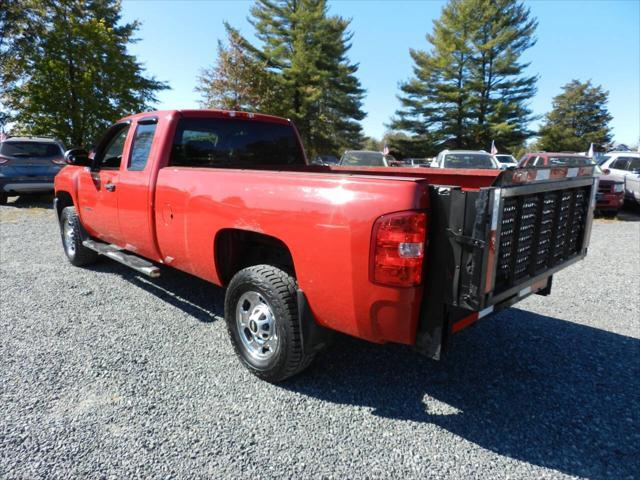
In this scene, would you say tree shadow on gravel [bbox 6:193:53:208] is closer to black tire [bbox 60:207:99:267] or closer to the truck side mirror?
black tire [bbox 60:207:99:267]

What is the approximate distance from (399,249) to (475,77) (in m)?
38.4

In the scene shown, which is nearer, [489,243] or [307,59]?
[489,243]

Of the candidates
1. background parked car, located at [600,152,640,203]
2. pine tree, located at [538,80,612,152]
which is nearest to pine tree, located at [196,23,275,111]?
background parked car, located at [600,152,640,203]

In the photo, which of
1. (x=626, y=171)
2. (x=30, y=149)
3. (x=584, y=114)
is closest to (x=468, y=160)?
(x=626, y=171)

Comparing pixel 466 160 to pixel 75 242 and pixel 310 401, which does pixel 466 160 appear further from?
pixel 310 401

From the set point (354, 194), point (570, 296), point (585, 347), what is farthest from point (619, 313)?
point (354, 194)

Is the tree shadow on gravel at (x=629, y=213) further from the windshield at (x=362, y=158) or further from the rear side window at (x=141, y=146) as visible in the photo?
the rear side window at (x=141, y=146)

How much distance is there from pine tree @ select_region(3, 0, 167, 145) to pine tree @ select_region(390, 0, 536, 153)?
25.8 metres

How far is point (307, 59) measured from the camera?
1275 inches

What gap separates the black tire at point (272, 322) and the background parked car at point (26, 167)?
1107 centimetres

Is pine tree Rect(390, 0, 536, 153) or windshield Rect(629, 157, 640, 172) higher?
pine tree Rect(390, 0, 536, 153)

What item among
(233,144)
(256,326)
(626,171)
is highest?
(233,144)

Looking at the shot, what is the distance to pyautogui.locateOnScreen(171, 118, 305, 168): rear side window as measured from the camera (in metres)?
3.85

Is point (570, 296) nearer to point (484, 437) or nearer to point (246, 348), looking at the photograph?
point (484, 437)
